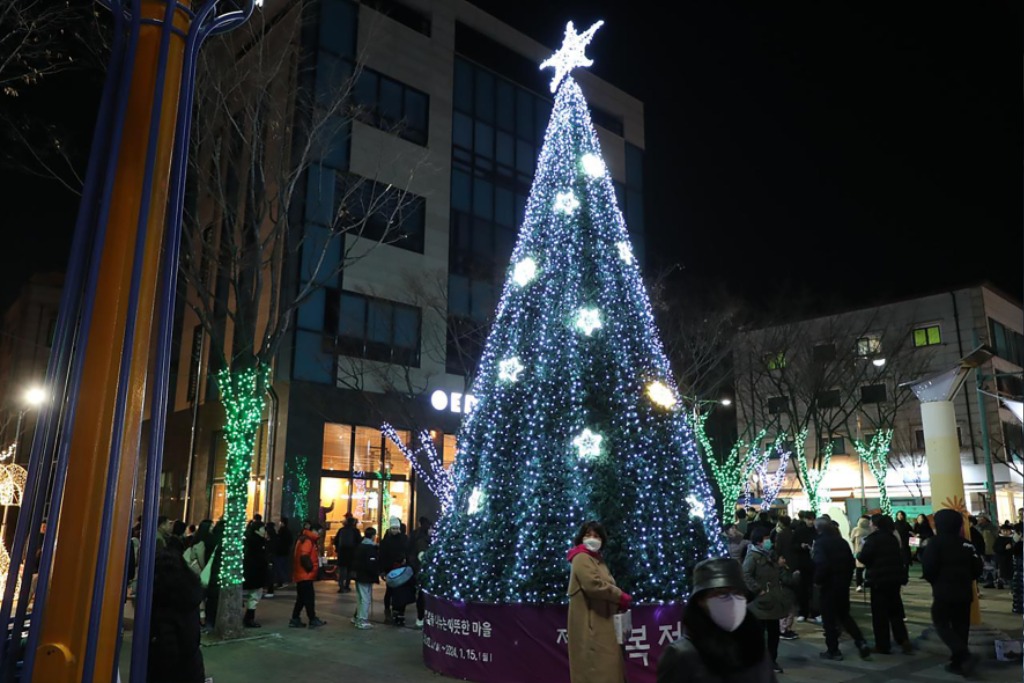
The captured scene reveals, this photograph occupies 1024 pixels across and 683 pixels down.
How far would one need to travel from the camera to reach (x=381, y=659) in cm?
995

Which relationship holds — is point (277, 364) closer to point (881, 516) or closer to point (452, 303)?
point (452, 303)

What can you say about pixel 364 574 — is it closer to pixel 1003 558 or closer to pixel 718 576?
pixel 718 576

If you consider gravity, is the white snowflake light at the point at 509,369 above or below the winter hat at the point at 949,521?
above

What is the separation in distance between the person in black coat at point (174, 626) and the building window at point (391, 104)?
21.1m

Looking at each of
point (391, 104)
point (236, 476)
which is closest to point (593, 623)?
point (236, 476)

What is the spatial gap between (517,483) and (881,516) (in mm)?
4858

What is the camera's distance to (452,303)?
27.4 m

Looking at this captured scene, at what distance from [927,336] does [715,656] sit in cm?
4280

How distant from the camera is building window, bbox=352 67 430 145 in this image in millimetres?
25422

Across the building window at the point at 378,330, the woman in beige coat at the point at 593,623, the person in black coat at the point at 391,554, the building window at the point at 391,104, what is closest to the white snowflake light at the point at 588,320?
the woman in beige coat at the point at 593,623

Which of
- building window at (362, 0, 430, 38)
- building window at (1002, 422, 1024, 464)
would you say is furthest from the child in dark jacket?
building window at (1002, 422, 1024, 464)

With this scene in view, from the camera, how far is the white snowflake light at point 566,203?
1020cm

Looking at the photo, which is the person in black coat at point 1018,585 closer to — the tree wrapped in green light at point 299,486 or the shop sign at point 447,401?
the shop sign at point 447,401

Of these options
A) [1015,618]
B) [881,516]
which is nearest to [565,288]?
[881,516]
